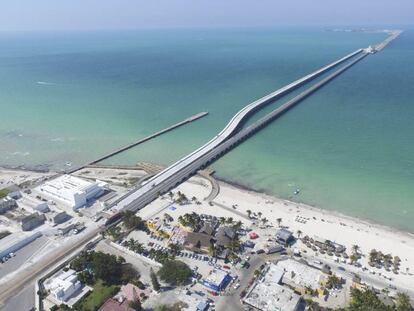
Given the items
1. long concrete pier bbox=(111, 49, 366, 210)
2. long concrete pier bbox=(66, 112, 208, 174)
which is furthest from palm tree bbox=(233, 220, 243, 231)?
long concrete pier bbox=(66, 112, 208, 174)

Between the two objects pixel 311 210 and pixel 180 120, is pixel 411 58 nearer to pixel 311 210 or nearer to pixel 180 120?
pixel 180 120

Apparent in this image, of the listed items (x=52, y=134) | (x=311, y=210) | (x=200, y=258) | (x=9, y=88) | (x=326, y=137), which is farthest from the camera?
(x=9, y=88)

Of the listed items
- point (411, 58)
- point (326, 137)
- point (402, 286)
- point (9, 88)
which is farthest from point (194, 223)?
point (411, 58)

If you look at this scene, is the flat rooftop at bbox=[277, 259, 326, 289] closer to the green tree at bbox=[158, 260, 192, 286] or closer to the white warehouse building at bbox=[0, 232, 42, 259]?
the green tree at bbox=[158, 260, 192, 286]

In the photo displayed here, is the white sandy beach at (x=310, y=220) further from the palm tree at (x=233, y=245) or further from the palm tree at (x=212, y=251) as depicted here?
the palm tree at (x=212, y=251)

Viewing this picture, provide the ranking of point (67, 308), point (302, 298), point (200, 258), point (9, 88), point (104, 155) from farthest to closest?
point (9, 88) < point (104, 155) < point (200, 258) < point (302, 298) < point (67, 308)

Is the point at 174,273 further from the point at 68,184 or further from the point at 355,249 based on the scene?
the point at 68,184

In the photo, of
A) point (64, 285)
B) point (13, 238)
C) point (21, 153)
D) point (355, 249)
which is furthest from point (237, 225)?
point (21, 153)
